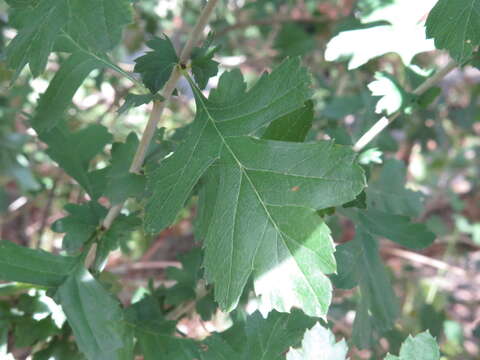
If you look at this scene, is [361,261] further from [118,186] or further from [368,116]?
[118,186]

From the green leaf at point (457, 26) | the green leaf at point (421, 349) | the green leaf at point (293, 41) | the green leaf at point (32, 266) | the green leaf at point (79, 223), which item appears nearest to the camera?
the green leaf at point (421, 349)

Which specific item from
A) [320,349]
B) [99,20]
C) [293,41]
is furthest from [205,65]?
[293,41]

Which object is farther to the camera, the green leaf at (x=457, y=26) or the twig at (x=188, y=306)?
the twig at (x=188, y=306)

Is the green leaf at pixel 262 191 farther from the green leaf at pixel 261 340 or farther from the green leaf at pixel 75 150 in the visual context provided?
the green leaf at pixel 75 150

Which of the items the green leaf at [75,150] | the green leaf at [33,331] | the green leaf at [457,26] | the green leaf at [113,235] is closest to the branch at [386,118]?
the green leaf at [457,26]

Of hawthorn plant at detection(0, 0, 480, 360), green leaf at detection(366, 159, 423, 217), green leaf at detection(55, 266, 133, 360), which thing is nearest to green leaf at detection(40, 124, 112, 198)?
hawthorn plant at detection(0, 0, 480, 360)

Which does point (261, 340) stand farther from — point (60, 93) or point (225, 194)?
point (60, 93)

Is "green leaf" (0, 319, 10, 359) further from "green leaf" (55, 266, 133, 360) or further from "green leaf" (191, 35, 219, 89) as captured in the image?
"green leaf" (191, 35, 219, 89)
